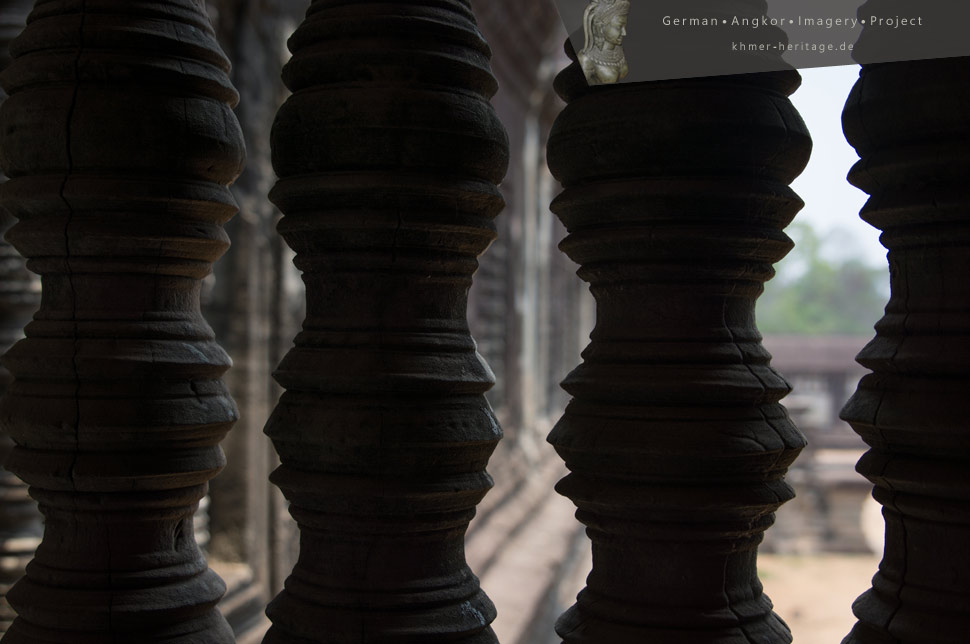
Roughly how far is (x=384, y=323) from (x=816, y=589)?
14.2m

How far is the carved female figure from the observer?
1.07m

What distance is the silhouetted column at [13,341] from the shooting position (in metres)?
3.11

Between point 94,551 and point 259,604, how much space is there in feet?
11.5

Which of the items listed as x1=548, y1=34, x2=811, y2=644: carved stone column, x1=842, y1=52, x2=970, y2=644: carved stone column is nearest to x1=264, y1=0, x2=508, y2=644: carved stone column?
x1=548, y1=34, x2=811, y2=644: carved stone column

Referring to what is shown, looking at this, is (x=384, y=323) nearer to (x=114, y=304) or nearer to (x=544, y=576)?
(x=114, y=304)

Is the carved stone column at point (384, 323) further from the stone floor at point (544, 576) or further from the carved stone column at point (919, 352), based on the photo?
the stone floor at point (544, 576)

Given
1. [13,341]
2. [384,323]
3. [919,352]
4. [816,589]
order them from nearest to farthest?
[919,352] < [384,323] < [13,341] < [816,589]

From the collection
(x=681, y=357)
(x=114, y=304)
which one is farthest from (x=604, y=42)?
(x=114, y=304)

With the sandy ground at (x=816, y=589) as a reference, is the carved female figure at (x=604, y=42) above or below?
above

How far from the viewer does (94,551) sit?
4.04 ft

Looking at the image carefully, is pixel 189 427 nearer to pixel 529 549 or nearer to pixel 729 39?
pixel 729 39

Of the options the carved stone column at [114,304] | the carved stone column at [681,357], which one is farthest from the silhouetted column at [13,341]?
the carved stone column at [681,357]
